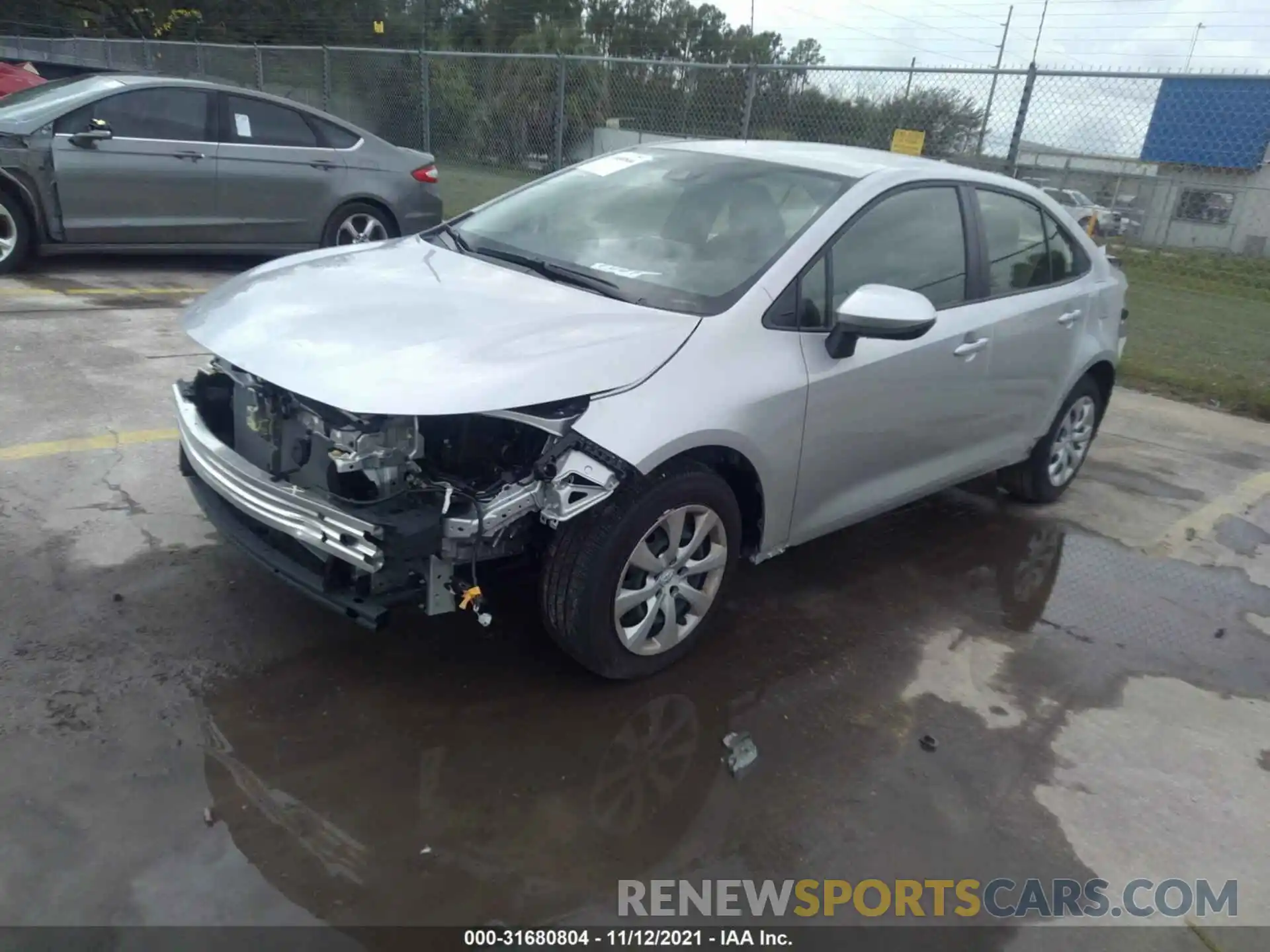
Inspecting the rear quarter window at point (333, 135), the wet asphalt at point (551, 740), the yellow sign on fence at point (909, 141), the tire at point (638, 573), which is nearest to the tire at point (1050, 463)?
the wet asphalt at point (551, 740)

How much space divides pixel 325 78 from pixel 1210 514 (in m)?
13.3

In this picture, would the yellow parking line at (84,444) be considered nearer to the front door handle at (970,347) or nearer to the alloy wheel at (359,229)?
the front door handle at (970,347)

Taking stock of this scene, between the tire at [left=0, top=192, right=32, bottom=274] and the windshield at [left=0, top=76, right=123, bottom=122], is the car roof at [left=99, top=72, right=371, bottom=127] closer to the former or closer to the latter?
the windshield at [left=0, top=76, right=123, bottom=122]

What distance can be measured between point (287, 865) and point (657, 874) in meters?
0.95

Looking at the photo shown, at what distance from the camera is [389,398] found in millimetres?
2756

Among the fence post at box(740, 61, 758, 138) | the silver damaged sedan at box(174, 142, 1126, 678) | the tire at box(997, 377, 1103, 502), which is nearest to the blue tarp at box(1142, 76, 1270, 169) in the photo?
the fence post at box(740, 61, 758, 138)

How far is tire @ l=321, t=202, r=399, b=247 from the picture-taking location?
9.26 metres

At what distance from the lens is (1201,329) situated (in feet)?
34.7

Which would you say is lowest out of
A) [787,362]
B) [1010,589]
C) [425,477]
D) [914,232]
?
[1010,589]

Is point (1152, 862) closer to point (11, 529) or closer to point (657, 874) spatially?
point (657, 874)

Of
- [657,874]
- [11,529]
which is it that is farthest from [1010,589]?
[11,529]

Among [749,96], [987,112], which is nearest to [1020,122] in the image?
[987,112]

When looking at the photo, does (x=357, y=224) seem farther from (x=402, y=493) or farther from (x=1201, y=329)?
(x=1201, y=329)

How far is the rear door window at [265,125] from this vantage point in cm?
856
